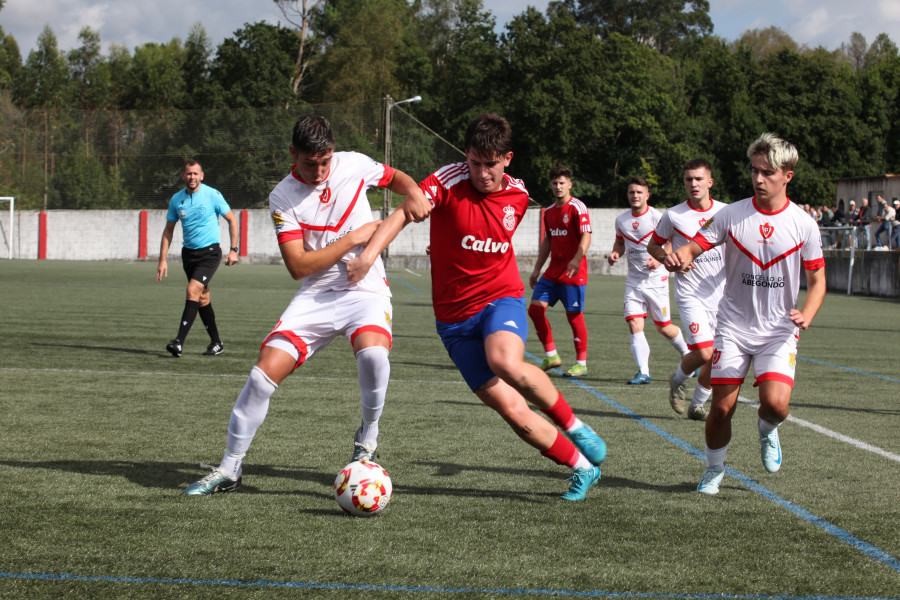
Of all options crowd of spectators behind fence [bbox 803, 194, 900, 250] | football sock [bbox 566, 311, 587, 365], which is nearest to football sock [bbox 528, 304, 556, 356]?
football sock [bbox 566, 311, 587, 365]

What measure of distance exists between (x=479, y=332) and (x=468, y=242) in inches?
18.6

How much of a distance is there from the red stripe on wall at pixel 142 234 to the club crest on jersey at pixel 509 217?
41040mm

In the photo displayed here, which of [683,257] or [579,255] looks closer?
[683,257]

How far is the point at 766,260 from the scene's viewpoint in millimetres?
5141

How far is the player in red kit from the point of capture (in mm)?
4605

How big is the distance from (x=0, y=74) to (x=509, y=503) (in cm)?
6939

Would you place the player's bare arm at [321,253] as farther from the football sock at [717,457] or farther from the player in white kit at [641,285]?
the player in white kit at [641,285]

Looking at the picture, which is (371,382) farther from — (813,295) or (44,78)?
(44,78)

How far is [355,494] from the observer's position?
4.47 m

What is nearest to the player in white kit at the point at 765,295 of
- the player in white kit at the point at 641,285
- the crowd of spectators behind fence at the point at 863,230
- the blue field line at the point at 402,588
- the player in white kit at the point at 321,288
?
the blue field line at the point at 402,588

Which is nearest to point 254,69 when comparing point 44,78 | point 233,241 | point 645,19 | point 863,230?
point 44,78

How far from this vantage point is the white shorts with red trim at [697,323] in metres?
7.98

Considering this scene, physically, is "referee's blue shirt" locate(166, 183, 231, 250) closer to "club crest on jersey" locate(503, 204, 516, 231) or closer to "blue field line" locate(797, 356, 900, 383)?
"club crest on jersey" locate(503, 204, 516, 231)

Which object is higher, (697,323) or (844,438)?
(697,323)
